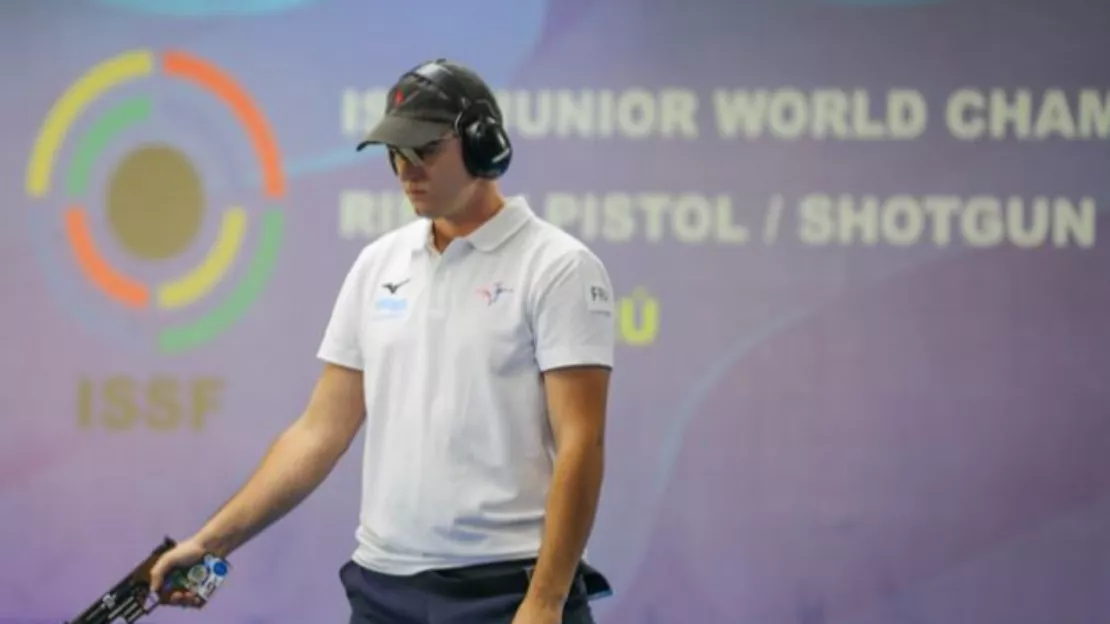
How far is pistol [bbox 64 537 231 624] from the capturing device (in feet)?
7.66

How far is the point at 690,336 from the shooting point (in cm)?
418

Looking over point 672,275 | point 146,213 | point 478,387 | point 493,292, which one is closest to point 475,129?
point 493,292

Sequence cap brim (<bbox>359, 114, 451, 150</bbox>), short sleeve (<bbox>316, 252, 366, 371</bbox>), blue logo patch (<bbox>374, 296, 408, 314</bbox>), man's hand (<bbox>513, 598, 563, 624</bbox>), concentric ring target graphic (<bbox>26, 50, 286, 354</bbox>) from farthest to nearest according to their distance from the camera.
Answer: concentric ring target graphic (<bbox>26, 50, 286, 354</bbox>) → short sleeve (<bbox>316, 252, 366, 371</bbox>) → blue logo patch (<bbox>374, 296, 408, 314</bbox>) → cap brim (<bbox>359, 114, 451, 150</bbox>) → man's hand (<bbox>513, 598, 563, 624</bbox>)

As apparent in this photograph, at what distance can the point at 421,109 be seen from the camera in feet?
7.94

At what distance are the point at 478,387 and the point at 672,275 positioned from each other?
6.14ft

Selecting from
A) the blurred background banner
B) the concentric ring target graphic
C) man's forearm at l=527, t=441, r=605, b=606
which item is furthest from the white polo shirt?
the concentric ring target graphic

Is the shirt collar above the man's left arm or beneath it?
above

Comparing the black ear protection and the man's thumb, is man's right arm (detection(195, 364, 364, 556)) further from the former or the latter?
the black ear protection

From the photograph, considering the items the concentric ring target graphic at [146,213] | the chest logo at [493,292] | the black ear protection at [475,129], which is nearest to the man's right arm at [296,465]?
the chest logo at [493,292]

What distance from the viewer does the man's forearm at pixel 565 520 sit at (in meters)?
2.29

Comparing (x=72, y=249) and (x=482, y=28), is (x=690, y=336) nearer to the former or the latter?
(x=482, y=28)

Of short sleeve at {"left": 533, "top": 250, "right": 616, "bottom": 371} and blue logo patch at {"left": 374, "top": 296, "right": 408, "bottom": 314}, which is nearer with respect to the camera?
short sleeve at {"left": 533, "top": 250, "right": 616, "bottom": 371}

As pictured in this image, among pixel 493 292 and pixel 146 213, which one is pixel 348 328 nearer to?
pixel 493 292

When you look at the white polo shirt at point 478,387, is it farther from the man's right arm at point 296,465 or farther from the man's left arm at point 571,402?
the man's right arm at point 296,465
